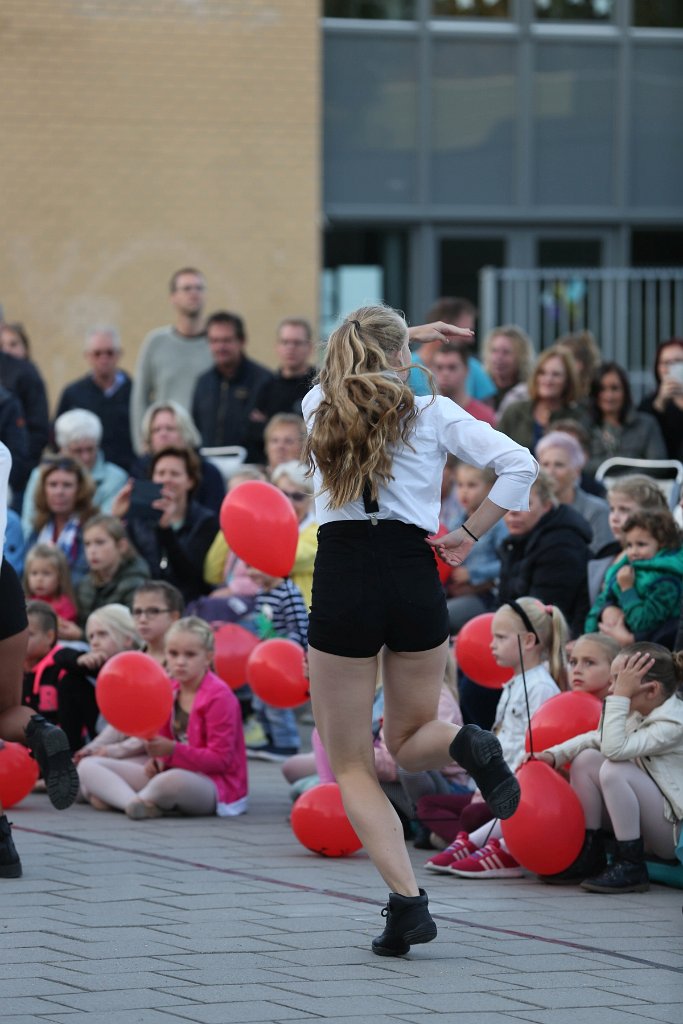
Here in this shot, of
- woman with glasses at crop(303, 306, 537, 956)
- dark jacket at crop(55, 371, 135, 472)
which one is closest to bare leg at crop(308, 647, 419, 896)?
woman with glasses at crop(303, 306, 537, 956)

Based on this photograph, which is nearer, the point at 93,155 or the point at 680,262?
the point at 93,155

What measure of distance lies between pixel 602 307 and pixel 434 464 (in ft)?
41.5

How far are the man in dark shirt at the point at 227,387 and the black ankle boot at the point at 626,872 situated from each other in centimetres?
629

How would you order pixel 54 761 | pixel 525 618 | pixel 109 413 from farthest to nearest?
pixel 109 413, pixel 525 618, pixel 54 761

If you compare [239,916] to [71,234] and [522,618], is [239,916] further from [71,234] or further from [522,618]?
[71,234]

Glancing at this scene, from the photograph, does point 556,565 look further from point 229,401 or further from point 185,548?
point 229,401

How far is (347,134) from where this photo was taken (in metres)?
17.0

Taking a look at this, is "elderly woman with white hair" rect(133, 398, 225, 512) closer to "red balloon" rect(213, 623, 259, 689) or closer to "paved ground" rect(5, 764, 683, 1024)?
"red balloon" rect(213, 623, 259, 689)

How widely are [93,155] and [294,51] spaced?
2151mm

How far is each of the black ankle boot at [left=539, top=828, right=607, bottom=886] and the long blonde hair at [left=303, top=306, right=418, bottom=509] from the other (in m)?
1.97

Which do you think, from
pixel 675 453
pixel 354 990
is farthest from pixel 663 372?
pixel 354 990

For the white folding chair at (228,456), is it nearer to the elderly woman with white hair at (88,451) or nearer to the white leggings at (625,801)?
the elderly woman with white hair at (88,451)

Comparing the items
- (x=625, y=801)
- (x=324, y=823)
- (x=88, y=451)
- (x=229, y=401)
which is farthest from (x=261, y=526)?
(x=229, y=401)

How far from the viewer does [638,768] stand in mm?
6145
